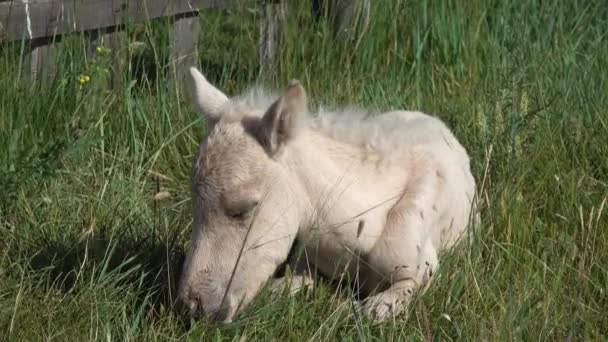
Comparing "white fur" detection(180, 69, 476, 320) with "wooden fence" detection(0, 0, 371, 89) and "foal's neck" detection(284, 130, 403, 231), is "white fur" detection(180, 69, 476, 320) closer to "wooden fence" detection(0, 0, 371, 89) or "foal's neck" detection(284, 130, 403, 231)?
"foal's neck" detection(284, 130, 403, 231)

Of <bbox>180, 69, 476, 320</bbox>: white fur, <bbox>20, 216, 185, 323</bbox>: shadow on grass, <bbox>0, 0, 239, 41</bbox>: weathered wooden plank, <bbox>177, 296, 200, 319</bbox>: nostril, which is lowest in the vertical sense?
<bbox>20, 216, 185, 323</bbox>: shadow on grass

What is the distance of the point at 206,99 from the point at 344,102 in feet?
6.49

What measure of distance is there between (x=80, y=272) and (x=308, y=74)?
2588 millimetres

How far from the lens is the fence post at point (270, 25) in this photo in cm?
745

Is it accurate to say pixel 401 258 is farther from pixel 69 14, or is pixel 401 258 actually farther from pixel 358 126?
pixel 69 14

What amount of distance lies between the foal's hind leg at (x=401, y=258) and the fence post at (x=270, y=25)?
285 cm

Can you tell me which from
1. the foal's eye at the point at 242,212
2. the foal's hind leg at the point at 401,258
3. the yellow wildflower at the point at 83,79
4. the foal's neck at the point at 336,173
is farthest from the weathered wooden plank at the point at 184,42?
the foal's eye at the point at 242,212

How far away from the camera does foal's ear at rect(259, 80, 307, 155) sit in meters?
4.35

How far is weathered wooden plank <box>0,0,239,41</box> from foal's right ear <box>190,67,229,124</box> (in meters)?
1.58

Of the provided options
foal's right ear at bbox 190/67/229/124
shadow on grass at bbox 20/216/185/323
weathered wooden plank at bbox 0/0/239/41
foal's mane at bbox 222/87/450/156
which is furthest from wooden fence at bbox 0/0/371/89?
foal's mane at bbox 222/87/450/156

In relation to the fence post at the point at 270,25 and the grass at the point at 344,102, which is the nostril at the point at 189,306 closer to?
the grass at the point at 344,102

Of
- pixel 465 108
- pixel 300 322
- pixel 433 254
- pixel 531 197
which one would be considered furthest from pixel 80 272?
pixel 465 108

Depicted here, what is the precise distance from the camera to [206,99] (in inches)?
187

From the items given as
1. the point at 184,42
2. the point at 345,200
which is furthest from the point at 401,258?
the point at 184,42
